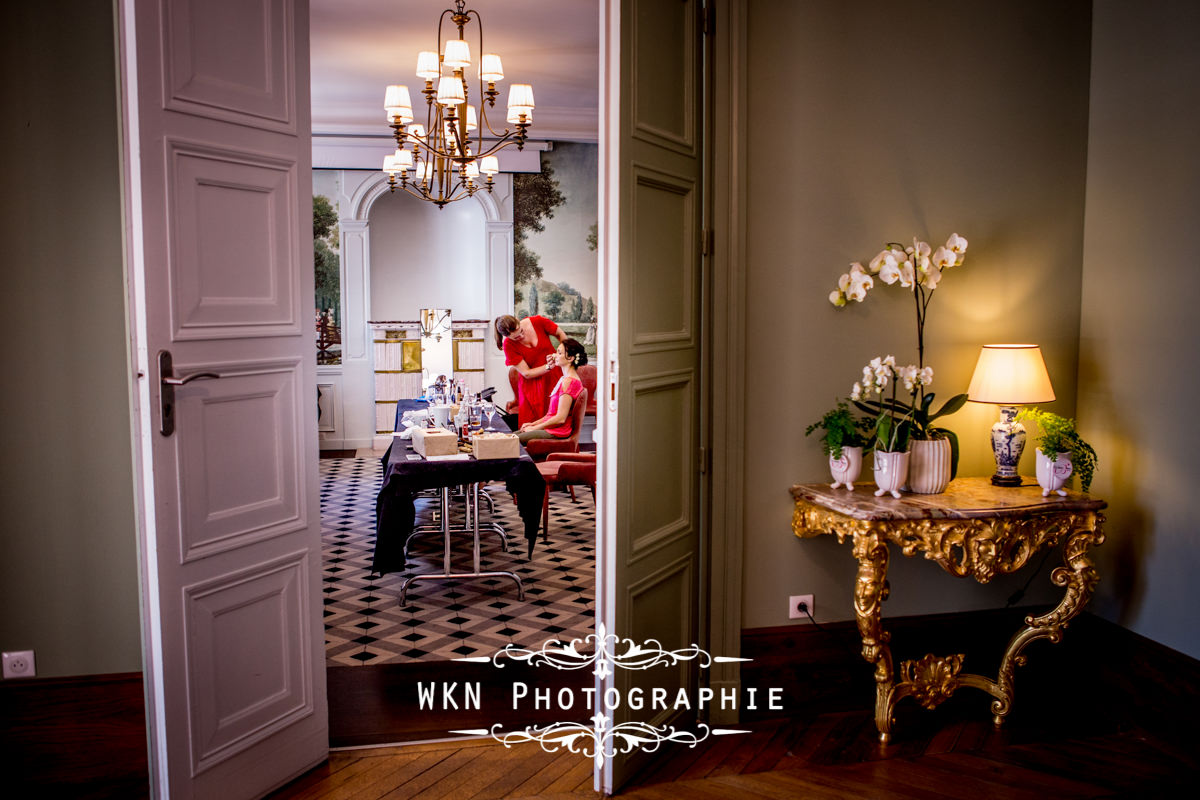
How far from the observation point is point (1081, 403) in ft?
12.8

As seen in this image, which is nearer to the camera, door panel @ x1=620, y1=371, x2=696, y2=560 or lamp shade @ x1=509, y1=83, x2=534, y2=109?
door panel @ x1=620, y1=371, x2=696, y2=560

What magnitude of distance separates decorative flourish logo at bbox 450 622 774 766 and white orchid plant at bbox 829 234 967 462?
109 cm

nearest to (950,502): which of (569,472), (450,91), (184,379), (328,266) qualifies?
(184,379)

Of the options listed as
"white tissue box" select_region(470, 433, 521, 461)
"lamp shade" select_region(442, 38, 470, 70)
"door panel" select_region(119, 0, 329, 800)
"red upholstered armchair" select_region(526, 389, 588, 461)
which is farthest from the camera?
"red upholstered armchair" select_region(526, 389, 588, 461)

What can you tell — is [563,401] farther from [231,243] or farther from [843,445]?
[231,243]

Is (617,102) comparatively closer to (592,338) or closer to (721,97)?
(721,97)

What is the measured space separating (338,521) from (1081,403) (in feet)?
16.1

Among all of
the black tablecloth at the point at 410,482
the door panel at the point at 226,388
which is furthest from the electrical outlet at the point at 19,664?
the black tablecloth at the point at 410,482

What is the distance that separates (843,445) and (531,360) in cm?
417

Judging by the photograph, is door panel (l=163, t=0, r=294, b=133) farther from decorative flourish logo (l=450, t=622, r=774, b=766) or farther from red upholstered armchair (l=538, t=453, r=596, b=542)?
red upholstered armchair (l=538, t=453, r=596, b=542)

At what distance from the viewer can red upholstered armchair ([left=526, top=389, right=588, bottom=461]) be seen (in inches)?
235

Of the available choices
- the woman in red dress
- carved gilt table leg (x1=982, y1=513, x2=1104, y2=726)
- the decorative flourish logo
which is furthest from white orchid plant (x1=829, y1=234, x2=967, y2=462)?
the woman in red dress

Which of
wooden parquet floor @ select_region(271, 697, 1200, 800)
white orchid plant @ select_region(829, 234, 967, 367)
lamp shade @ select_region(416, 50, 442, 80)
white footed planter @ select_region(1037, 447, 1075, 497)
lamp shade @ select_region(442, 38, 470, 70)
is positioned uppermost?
lamp shade @ select_region(416, 50, 442, 80)

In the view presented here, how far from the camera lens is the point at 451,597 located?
4996 mm
